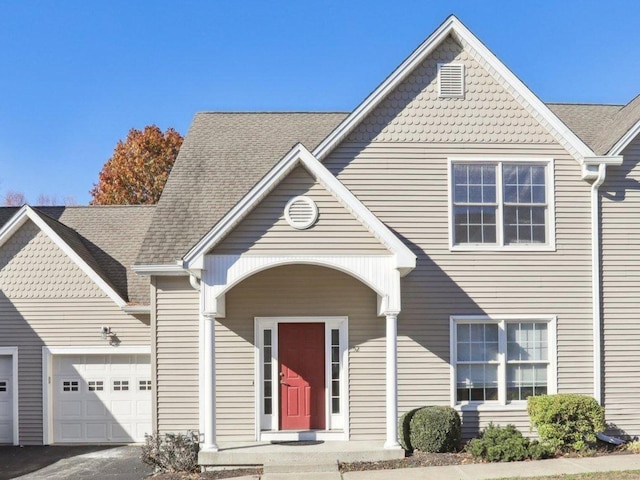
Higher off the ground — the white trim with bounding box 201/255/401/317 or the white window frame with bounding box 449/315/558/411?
the white trim with bounding box 201/255/401/317

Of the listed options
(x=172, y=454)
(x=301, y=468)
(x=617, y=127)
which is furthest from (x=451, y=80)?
(x=172, y=454)

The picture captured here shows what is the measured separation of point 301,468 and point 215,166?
6.92 meters

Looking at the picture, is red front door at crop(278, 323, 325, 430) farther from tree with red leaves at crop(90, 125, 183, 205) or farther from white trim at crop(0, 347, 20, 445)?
tree with red leaves at crop(90, 125, 183, 205)

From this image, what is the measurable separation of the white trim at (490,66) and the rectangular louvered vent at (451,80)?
17.6 inches

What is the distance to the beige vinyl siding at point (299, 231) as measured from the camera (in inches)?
441

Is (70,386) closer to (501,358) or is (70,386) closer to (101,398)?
(101,398)

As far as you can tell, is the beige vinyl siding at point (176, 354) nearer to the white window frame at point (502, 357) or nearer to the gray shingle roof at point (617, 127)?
the white window frame at point (502, 357)

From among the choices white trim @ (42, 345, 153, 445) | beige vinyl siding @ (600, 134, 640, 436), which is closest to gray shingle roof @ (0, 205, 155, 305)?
white trim @ (42, 345, 153, 445)

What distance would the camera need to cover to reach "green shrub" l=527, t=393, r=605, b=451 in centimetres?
1152

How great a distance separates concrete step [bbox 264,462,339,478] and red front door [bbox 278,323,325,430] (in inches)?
65.6

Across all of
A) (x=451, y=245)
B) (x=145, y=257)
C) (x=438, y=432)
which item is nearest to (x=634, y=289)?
(x=451, y=245)

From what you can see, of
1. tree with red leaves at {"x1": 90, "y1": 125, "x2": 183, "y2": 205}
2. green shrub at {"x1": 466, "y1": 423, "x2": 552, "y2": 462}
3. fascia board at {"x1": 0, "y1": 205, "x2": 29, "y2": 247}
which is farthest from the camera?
tree with red leaves at {"x1": 90, "y1": 125, "x2": 183, "y2": 205}

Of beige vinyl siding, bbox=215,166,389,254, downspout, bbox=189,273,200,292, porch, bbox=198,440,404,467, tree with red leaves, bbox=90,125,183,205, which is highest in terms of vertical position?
tree with red leaves, bbox=90,125,183,205

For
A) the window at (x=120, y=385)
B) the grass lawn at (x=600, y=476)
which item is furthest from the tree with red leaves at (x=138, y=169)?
the grass lawn at (x=600, y=476)
